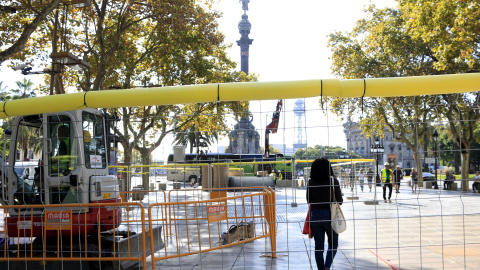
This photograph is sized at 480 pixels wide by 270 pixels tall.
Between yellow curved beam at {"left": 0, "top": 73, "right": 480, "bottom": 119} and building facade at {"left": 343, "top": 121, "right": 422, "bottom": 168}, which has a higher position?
yellow curved beam at {"left": 0, "top": 73, "right": 480, "bottom": 119}

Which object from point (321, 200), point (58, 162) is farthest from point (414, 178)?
point (58, 162)

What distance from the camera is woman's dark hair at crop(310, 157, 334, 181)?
5.65m

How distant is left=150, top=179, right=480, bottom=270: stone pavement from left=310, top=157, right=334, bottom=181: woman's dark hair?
352 mm

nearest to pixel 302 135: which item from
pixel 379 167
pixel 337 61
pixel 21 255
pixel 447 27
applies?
pixel 379 167

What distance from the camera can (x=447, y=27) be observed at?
63.8 feet

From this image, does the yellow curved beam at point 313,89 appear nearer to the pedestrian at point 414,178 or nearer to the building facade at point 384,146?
the building facade at point 384,146

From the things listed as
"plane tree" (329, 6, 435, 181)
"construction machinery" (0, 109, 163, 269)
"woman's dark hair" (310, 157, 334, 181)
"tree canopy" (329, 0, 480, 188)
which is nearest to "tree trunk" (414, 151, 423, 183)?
"tree canopy" (329, 0, 480, 188)

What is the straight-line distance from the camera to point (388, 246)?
802cm

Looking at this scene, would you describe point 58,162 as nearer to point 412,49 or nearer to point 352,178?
point 352,178

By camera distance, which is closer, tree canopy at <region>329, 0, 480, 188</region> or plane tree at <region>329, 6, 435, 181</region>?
tree canopy at <region>329, 0, 480, 188</region>

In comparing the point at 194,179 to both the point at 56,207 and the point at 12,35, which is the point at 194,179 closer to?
the point at 56,207

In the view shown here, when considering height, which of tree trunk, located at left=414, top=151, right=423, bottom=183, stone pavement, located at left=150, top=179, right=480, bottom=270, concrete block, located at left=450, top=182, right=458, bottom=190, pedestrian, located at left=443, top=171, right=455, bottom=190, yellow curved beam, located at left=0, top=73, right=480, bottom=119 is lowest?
stone pavement, located at left=150, top=179, right=480, bottom=270

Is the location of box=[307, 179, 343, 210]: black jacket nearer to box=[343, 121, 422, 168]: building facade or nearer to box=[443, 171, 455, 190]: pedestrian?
box=[343, 121, 422, 168]: building facade

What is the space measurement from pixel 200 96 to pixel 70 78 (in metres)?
20.3
